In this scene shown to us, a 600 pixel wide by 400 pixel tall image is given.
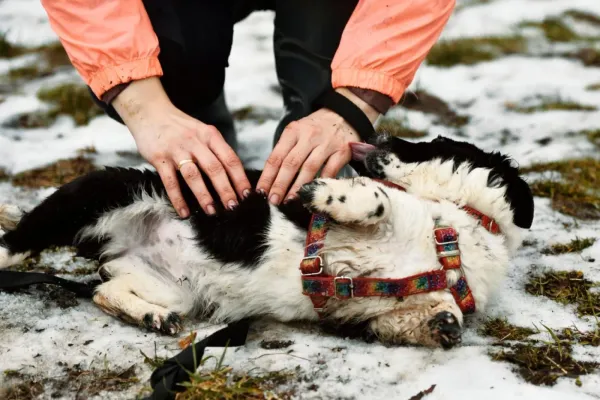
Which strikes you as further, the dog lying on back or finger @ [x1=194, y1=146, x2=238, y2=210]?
finger @ [x1=194, y1=146, x2=238, y2=210]

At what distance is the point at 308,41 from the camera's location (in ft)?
11.3

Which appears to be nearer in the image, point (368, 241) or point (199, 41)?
point (368, 241)

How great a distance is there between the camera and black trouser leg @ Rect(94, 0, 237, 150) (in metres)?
3.18

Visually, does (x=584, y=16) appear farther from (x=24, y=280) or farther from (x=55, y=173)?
(x=24, y=280)

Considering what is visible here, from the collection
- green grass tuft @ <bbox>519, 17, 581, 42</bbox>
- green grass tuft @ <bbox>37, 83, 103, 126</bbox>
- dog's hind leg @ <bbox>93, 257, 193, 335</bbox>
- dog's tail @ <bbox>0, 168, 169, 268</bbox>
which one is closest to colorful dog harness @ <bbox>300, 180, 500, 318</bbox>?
dog's hind leg @ <bbox>93, 257, 193, 335</bbox>

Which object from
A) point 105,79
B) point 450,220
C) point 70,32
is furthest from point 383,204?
point 70,32

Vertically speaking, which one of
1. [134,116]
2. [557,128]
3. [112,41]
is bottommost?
[557,128]

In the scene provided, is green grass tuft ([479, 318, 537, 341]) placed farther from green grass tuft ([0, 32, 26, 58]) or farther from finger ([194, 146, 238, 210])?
green grass tuft ([0, 32, 26, 58])

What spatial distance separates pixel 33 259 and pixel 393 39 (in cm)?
205

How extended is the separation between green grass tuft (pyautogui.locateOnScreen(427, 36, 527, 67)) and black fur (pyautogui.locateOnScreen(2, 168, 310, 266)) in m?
4.34

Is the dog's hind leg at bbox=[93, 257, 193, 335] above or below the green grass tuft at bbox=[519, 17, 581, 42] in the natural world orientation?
above

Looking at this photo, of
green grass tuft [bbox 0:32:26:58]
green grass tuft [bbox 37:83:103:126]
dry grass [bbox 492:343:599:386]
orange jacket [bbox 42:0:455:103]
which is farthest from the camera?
green grass tuft [bbox 0:32:26:58]

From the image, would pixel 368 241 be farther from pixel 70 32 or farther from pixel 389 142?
pixel 70 32

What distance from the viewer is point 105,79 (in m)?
2.65
